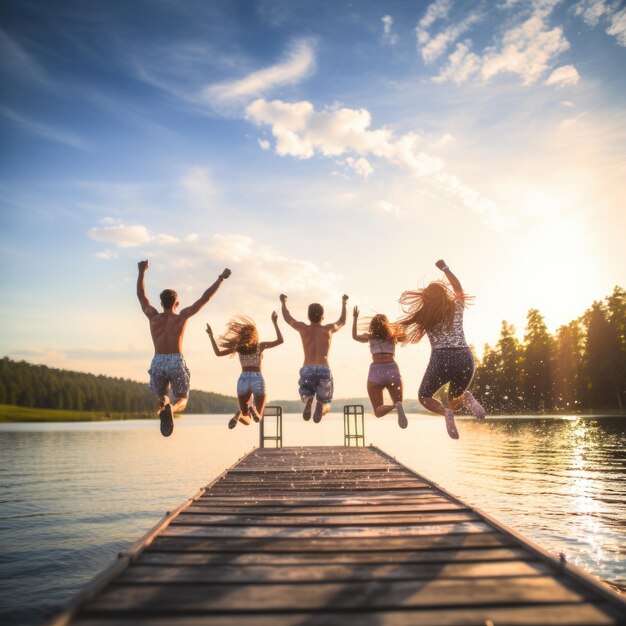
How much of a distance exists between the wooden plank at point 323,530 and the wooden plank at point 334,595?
1.62 m

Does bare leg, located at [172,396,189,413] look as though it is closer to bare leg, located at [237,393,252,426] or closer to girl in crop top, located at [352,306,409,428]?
bare leg, located at [237,393,252,426]

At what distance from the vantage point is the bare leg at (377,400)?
10163 millimetres

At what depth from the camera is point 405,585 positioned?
447cm

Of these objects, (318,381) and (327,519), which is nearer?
(327,519)

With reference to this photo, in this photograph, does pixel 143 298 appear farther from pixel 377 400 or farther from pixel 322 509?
pixel 377 400

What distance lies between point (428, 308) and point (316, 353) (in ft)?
11.7

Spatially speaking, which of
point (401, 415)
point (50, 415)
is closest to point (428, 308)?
point (401, 415)

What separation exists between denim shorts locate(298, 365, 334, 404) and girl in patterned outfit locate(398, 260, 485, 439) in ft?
9.76

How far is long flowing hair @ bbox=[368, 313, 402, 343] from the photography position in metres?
10.1

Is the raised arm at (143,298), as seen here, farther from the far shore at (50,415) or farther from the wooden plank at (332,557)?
the far shore at (50,415)

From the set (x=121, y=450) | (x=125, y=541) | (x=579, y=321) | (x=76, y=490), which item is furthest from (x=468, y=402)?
(x=579, y=321)

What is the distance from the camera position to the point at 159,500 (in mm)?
22562

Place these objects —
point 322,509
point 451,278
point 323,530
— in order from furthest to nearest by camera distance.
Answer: point 451,278 → point 322,509 → point 323,530

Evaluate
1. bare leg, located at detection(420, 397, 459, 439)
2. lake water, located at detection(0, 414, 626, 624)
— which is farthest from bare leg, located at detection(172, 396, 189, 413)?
lake water, located at detection(0, 414, 626, 624)
